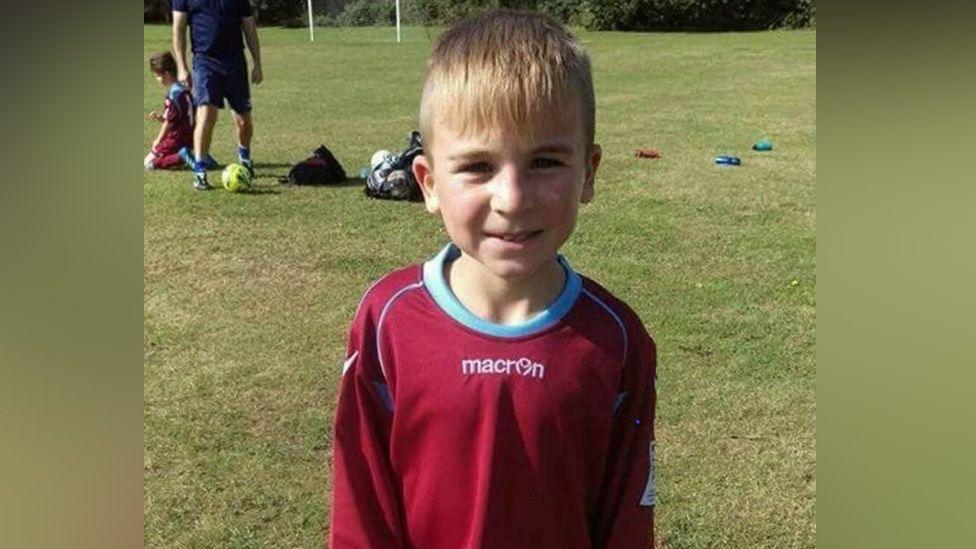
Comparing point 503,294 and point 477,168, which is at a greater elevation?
point 477,168

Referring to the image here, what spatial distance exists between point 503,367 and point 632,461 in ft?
0.94

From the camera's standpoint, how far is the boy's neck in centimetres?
175

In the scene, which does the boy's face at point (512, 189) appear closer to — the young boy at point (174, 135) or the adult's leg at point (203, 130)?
the adult's leg at point (203, 130)

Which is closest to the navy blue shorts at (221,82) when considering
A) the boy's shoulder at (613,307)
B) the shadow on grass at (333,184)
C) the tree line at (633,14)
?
the shadow on grass at (333,184)

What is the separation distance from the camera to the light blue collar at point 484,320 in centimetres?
172

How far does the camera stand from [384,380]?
5.79ft

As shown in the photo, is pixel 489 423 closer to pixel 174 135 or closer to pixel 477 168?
pixel 477 168

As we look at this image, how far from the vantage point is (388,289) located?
178 cm

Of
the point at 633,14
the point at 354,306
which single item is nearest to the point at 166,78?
the point at 354,306

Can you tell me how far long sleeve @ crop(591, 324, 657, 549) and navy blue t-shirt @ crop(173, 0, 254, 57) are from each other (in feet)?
22.0
